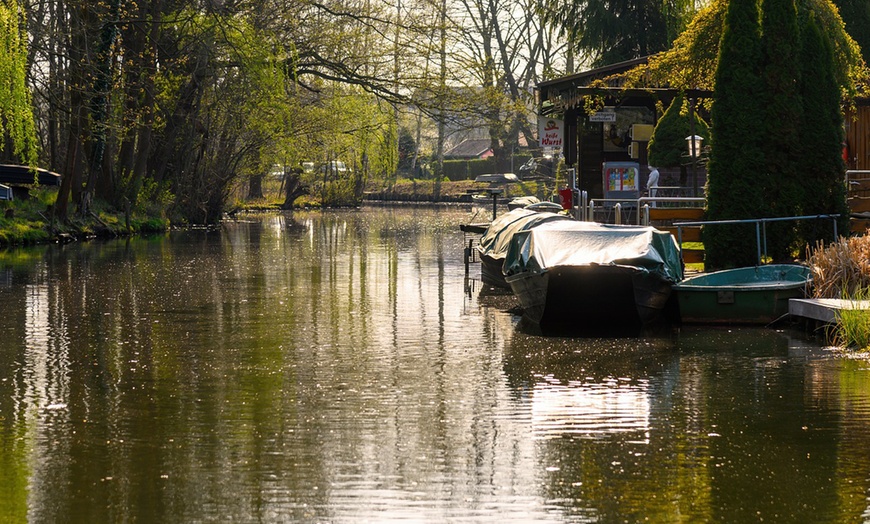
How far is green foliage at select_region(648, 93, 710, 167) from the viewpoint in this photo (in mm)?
34906

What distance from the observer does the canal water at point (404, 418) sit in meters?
8.73

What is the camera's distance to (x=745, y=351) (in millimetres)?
15898

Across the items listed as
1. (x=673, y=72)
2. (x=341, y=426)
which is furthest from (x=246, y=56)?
(x=341, y=426)

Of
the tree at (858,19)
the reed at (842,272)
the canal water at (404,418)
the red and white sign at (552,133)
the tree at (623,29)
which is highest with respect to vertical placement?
the tree at (623,29)

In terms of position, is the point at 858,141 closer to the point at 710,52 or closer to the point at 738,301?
the point at 710,52

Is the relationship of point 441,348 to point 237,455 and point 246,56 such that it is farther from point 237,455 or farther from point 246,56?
point 246,56

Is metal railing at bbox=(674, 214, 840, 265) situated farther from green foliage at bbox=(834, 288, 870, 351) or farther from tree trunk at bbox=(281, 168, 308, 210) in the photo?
tree trunk at bbox=(281, 168, 308, 210)

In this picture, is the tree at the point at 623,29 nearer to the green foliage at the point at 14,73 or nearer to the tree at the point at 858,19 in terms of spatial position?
the tree at the point at 858,19

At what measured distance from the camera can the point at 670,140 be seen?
35.2 m

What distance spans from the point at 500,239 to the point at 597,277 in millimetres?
6040

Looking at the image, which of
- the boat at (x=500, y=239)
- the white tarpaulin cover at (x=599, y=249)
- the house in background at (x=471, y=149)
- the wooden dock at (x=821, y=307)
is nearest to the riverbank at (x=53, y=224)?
the boat at (x=500, y=239)

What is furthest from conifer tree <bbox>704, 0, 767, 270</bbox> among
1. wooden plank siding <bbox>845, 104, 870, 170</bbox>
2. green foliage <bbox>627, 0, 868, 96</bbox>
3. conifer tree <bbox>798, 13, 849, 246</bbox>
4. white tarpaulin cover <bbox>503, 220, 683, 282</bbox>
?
wooden plank siding <bbox>845, 104, 870, 170</bbox>

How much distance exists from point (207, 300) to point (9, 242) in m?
15.1

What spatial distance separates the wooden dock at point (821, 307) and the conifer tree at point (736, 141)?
407 centimetres
